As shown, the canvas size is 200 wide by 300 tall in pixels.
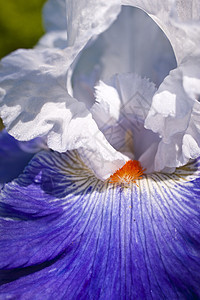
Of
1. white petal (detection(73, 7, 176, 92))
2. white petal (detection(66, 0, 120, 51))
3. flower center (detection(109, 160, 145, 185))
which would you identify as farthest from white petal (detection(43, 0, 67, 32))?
flower center (detection(109, 160, 145, 185))

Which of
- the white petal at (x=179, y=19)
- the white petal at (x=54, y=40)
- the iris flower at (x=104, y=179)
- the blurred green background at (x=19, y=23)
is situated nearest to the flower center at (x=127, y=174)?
the iris flower at (x=104, y=179)

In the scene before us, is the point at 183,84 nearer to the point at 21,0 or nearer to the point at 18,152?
the point at 18,152

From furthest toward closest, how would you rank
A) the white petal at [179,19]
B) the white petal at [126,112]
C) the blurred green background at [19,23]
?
the blurred green background at [19,23] → the white petal at [126,112] → the white petal at [179,19]

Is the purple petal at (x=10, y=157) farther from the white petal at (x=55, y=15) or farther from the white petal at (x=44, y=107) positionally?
the white petal at (x=55, y=15)

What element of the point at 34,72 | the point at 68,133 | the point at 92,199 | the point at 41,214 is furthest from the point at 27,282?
the point at 34,72

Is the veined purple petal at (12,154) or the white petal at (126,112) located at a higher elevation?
the white petal at (126,112)

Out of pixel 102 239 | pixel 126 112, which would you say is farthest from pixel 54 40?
pixel 102 239

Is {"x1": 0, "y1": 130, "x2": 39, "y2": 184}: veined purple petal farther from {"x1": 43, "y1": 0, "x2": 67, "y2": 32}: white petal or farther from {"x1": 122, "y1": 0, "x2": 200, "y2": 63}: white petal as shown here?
{"x1": 122, "y1": 0, "x2": 200, "y2": 63}: white petal
